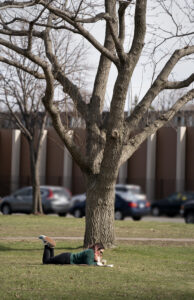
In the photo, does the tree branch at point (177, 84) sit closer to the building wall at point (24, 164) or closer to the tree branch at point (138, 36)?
the tree branch at point (138, 36)

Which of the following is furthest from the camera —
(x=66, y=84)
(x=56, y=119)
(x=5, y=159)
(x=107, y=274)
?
(x=5, y=159)

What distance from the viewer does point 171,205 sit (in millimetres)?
33969

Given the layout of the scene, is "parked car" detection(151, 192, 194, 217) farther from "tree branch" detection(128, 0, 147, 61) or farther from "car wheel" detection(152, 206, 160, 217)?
"tree branch" detection(128, 0, 147, 61)

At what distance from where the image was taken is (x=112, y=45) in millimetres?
15508

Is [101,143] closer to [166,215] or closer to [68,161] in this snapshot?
[166,215]

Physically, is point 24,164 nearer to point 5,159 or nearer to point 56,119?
point 5,159

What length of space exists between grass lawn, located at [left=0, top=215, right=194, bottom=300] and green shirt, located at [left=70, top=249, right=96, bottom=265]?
0.15 metres

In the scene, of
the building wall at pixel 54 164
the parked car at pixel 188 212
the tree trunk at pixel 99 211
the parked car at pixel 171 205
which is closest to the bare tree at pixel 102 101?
the tree trunk at pixel 99 211

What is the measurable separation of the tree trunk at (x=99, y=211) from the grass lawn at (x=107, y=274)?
46cm

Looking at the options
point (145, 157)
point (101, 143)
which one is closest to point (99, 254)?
point (101, 143)

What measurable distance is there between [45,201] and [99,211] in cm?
1648

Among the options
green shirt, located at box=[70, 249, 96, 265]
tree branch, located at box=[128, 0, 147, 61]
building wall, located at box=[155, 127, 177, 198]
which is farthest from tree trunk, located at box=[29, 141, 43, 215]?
green shirt, located at box=[70, 249, 96, 265]

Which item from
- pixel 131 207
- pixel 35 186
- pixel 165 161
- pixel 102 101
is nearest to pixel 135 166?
pixel 165 161

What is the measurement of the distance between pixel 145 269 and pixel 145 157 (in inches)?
1189
